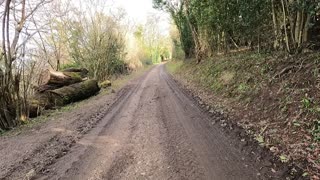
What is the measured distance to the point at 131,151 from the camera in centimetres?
514

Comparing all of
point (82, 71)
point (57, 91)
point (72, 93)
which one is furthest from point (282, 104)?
point (82, 71)

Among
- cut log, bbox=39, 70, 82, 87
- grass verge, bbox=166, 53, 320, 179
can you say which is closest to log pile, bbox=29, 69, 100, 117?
cut log, bbox=39, 70, 82, 87

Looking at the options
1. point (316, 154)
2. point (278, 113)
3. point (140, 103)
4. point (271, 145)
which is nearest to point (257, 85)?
point (278, 113)

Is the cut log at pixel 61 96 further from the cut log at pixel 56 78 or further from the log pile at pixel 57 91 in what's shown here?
the cut log at pixel 56 78

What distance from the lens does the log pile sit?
1127 cm

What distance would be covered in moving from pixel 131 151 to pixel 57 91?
8.54 meters

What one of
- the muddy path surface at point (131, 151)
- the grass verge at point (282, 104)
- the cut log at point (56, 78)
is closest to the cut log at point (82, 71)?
the cut log at point (56, 78)

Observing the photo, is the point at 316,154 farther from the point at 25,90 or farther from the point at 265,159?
the point at 25,90

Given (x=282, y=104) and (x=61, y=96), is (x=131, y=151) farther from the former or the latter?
(x=61, y=96)

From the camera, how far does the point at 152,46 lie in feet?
190

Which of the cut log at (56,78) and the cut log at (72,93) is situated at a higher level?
the cut log at (56,78)

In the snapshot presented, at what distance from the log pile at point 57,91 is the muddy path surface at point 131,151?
341 cm

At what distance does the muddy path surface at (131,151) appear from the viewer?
163 inches

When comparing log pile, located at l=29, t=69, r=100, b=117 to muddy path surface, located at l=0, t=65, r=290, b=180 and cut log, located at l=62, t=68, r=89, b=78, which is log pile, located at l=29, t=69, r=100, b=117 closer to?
cut log, located at l=62, t=68, r=89, b=78
